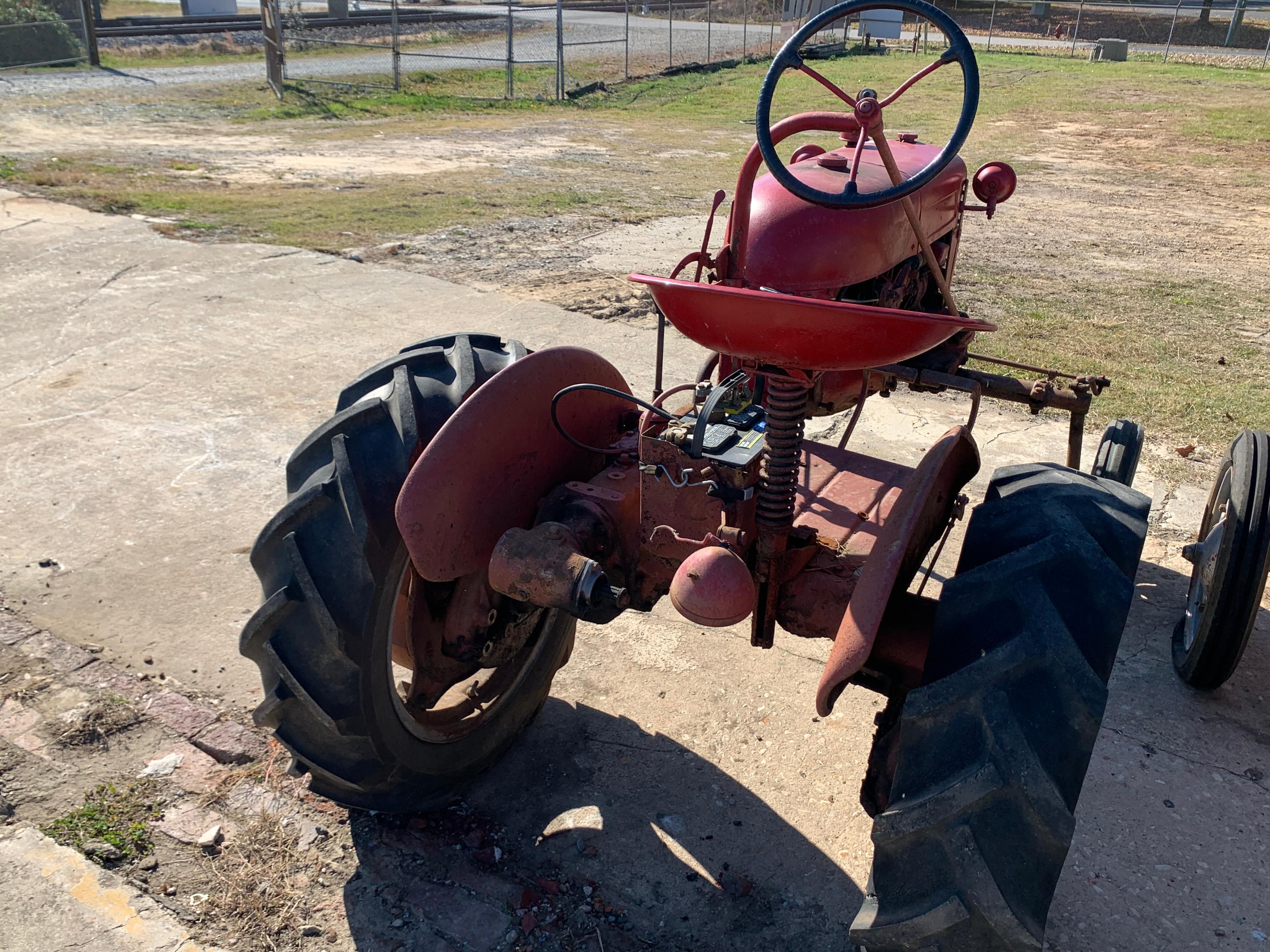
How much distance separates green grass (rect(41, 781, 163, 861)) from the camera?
2629mm

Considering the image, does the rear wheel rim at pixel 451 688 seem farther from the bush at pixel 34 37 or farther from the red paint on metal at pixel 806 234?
the bush at pixel 34 37

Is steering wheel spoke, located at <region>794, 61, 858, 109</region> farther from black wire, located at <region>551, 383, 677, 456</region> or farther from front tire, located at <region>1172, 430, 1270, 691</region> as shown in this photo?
front tire, located at <region>1172, 430, 1270, 691</region>

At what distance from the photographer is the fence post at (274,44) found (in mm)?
16875

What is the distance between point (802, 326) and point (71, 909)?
7.40ft

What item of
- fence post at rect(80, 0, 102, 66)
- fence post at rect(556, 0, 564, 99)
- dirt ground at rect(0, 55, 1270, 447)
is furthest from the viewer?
fence post at rect(80, 0, 102, 66)

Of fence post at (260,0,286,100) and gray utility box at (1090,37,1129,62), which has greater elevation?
gray utility box at (1090,37,1129,62)

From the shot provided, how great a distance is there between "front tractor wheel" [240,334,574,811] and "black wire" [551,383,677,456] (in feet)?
0.86

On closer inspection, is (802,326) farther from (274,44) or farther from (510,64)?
(510,64)

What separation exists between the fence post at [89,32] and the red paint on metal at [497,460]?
21.1 m

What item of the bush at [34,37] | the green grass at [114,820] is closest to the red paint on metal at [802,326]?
the green grass at [114,820]

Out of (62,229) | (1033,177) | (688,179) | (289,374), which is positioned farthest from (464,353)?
(1033,177)

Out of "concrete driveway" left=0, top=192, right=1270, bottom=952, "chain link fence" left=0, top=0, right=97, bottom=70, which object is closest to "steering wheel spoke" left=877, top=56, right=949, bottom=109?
"concrete driveway" left=0, top=192, right=1270, bottom=952

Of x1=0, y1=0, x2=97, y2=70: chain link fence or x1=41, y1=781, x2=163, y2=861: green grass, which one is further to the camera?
x1=0, y1=0, x2=97, y2=70: chain link fence

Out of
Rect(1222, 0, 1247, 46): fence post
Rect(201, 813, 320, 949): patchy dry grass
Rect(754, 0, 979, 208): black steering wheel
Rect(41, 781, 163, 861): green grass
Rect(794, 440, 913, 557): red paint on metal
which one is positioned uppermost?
Rect(1222, 0, 1247, 46): fence post
